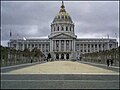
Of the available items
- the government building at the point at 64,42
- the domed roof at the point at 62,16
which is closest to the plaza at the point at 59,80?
the government building at the point at 64,42

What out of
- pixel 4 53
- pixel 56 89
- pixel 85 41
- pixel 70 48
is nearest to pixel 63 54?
pixel 70 48

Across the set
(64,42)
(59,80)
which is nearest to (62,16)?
(64,42)

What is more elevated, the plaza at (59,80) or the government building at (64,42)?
the government building at (64,42)

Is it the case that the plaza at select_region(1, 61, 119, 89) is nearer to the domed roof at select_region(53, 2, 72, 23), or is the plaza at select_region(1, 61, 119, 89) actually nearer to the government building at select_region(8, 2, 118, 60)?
the government building at select_region(8, 2, 118, 60)

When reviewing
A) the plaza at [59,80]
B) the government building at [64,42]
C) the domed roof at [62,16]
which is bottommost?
the plaza at [59,80]

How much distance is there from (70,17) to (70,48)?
26.2 meters

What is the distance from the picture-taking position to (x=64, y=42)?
179750 mm

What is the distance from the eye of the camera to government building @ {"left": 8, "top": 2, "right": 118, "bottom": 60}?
179m

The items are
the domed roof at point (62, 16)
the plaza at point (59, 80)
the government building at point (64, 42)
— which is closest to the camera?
the plaza at point (59, 80)

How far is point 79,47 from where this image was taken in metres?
188

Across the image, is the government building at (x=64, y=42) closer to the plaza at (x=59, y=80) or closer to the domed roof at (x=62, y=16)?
the domed roof at (x=62, y=16)

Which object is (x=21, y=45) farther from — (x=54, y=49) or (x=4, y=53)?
(x=4, y=53)

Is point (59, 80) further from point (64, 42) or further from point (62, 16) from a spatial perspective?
point (62, 16)

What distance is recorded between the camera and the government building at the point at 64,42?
179 m
